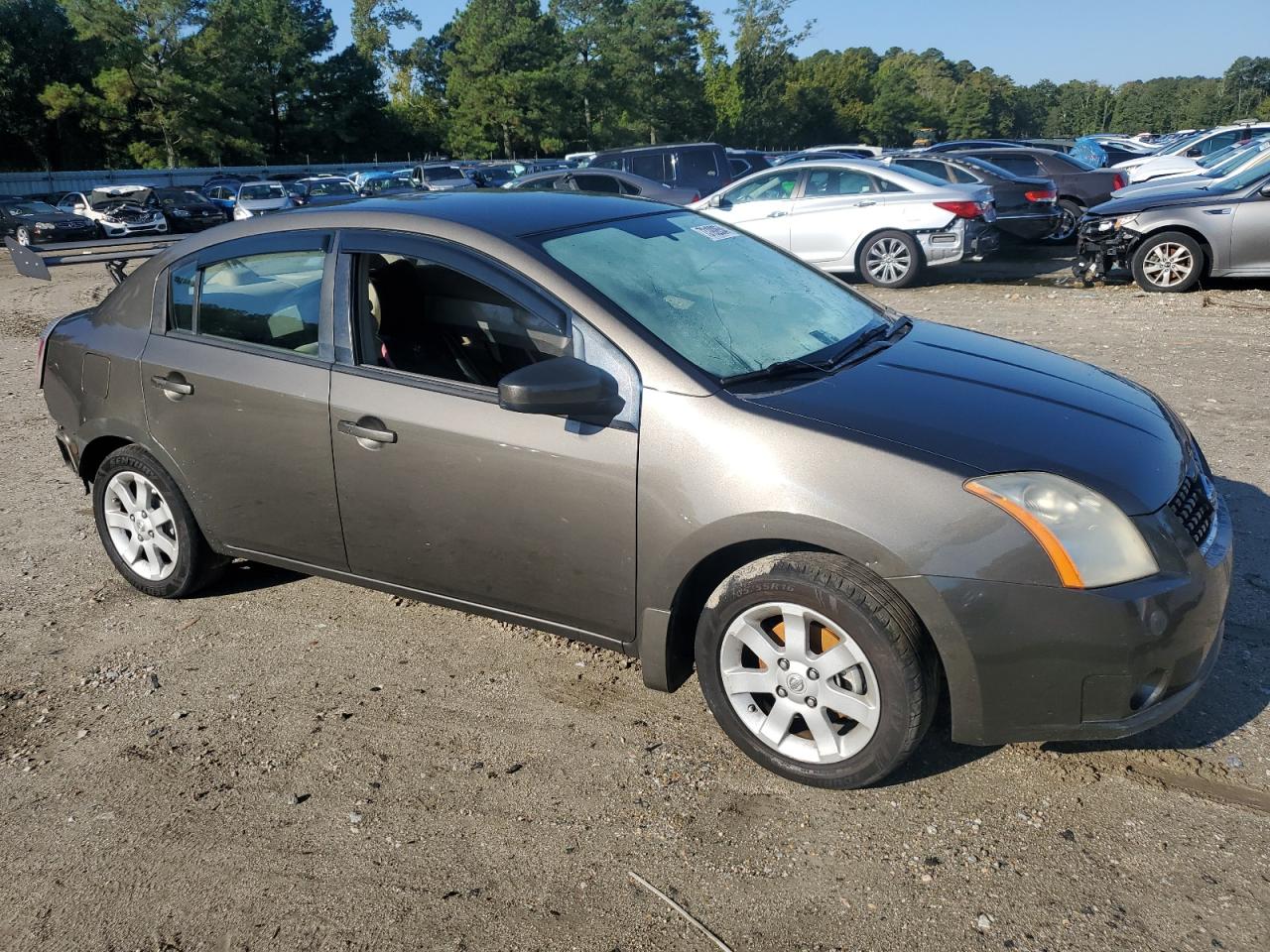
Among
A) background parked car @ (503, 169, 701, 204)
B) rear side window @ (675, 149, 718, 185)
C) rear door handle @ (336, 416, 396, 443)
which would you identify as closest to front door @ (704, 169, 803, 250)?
background parked car @ (503, 169, 701, 204)

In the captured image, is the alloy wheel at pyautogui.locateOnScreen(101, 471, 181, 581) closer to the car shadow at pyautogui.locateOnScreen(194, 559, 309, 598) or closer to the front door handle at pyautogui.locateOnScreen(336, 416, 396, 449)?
the car shadow at pyautogui.locateOnScreen(194, 559, 309, 598)

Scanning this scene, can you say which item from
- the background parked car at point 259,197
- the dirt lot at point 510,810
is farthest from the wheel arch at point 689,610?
the background parked car at point 259,197

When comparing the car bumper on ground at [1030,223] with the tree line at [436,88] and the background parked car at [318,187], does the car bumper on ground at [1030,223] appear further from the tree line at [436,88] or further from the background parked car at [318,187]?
the tree line at [436,88]

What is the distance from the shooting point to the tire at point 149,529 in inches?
171

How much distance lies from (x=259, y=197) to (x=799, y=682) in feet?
98.2

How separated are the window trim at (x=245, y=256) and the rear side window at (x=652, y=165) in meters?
16.1

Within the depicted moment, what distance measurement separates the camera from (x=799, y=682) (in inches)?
119

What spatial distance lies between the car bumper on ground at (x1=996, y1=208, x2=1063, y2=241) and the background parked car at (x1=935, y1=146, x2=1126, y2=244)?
6.49ft

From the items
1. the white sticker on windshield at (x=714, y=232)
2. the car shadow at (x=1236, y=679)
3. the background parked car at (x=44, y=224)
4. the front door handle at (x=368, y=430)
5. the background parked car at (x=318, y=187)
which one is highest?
the white sticker on windshield at (x=714, y=232)

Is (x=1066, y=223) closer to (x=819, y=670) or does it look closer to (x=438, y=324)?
(x=438, y=324)

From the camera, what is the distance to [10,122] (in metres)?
50.7

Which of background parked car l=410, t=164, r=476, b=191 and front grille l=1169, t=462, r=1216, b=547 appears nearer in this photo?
front grille l=1169, t=462, r=1216, b=547

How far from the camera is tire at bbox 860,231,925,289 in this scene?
515 inches

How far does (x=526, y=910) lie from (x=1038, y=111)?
563ft
